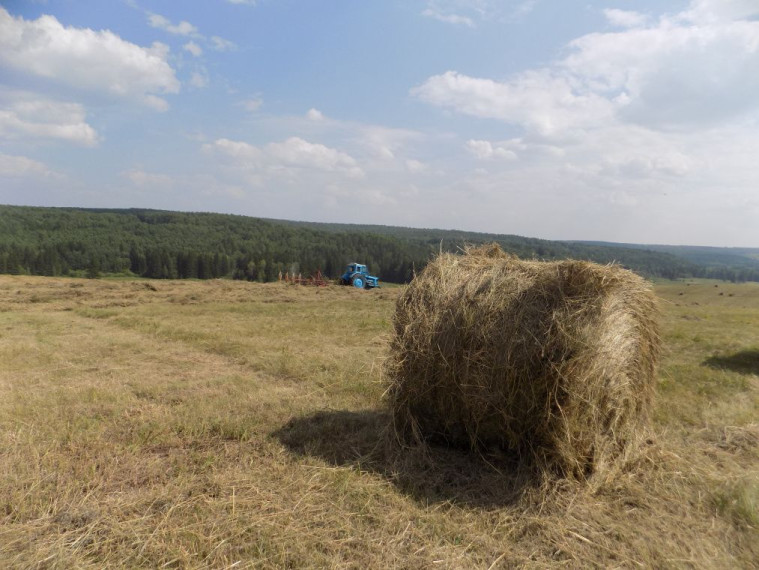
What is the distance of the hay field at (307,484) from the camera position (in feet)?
10.6

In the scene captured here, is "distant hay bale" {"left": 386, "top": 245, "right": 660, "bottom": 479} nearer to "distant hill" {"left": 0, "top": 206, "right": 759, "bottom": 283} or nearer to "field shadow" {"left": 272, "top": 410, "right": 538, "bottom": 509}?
"field shadow" {"left": 272, "top": 410, "right": 538, "bottom": 509}

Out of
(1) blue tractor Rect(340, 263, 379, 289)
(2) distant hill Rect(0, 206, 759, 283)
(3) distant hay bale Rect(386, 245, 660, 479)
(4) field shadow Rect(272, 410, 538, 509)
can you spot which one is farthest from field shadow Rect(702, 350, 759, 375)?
(2) distant hill Rect(0, 206, 759, 283)

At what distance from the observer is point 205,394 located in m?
6.64

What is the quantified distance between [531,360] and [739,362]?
24.7 feet

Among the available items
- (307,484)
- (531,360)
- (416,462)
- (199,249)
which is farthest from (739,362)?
(199,249)

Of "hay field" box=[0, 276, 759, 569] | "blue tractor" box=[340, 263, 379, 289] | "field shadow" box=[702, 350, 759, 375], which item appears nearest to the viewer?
"hay field" box=[0, 276, 759, 569]

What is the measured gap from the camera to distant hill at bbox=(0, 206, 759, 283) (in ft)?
170

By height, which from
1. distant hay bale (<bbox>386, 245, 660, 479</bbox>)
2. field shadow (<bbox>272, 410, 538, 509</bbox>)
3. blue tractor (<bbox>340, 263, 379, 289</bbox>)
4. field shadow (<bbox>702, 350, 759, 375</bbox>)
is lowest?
blue tractor (<bbox>340, 263, 379, 289</bbox>)

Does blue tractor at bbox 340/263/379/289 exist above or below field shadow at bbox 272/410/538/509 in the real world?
below

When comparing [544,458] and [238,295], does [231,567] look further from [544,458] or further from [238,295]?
[238,295]

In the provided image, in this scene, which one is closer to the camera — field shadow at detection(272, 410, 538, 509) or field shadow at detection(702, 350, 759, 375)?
field shadow at detection(272, 410, 538, 509)

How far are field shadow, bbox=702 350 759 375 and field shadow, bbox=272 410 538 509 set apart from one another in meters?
6.66

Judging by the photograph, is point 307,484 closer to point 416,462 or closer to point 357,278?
point 416,462

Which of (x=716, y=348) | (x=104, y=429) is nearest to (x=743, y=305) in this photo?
(x=716, y=348)
